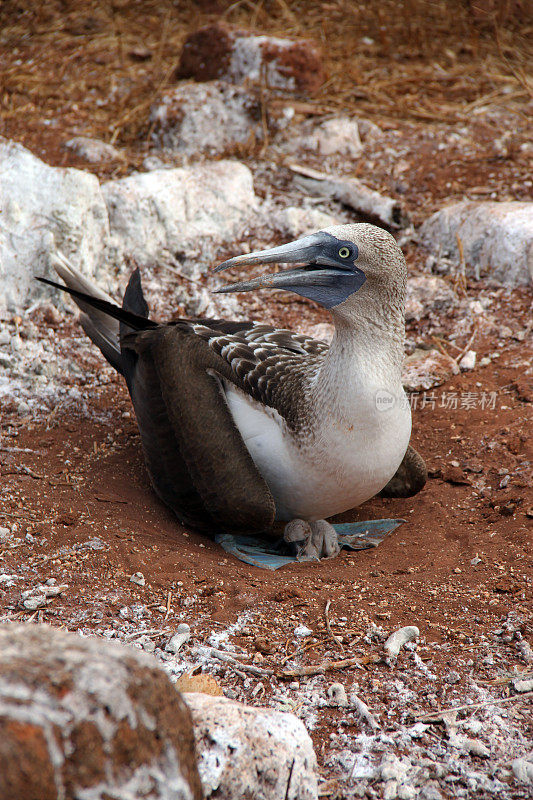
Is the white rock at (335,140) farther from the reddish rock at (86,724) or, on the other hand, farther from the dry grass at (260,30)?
the reddish rock at (86,724)

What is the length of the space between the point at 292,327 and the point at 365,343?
202cm

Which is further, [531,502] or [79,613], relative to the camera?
[531,502]

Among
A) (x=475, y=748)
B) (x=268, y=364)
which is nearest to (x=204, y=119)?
(x=268, y=364)

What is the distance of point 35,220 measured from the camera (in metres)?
5.02

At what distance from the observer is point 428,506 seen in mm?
3865

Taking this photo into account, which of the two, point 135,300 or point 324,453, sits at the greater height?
point 135,300

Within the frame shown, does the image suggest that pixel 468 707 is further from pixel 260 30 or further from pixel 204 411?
pixel 260 30

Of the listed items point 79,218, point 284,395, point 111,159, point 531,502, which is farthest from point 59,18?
point 531,502

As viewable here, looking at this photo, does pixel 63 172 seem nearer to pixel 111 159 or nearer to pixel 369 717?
pixel 111 159

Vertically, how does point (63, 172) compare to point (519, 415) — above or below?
above

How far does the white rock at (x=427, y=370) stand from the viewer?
468cm

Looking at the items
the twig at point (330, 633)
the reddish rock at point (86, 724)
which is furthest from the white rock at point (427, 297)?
the reddish rock at point (86, 724)

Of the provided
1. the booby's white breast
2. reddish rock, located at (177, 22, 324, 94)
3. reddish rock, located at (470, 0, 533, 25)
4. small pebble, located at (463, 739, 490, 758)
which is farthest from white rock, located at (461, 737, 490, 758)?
reddish rock, located at (470, 0, 533, 25)

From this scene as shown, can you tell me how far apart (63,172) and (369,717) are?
4007mm
